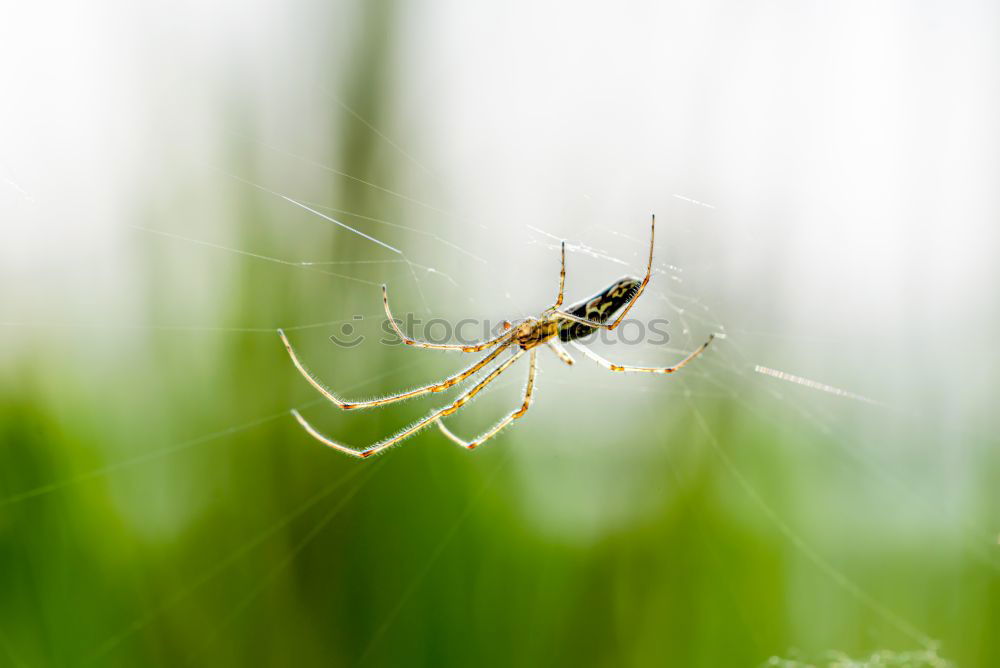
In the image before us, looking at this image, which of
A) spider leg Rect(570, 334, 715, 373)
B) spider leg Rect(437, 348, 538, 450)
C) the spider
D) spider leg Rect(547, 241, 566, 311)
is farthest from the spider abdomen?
spider leg Rect(437, 348, 538, 450)

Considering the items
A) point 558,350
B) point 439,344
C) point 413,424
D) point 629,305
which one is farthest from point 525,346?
point 413,424

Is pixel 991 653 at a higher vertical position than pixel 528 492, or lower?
lower

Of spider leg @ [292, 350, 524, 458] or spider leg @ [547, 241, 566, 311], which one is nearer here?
spider leg @ [292, 350, 524, 458]

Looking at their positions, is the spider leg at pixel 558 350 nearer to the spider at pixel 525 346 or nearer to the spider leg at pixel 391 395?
the spider at pixel 525 346

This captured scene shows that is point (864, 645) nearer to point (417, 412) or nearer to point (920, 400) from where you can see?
point (920, 400)

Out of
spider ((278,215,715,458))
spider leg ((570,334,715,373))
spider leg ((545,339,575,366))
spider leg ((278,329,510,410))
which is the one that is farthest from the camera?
spider leg ((545,339,575,366))

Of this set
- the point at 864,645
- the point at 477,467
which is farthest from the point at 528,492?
the point at 864,645

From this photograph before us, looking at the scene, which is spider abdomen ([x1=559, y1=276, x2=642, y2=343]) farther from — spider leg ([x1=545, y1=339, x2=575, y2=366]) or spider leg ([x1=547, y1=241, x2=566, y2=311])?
spider leg ([x1=545, y1=339, x2=575, y2=366])
